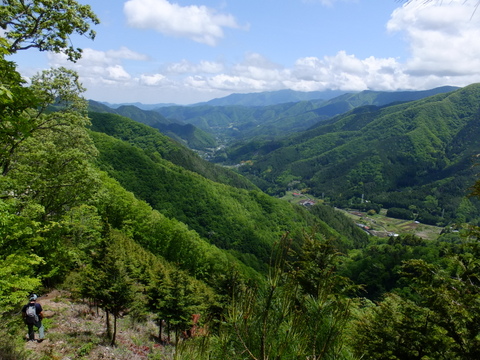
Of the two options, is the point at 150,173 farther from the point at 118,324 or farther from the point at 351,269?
the point at 118,324

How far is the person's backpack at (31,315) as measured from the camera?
13.7m

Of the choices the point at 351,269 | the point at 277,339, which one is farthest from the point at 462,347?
the point at 351,269

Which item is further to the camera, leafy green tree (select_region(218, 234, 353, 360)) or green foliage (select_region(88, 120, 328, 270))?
green foliage (select_region(88, 120, 328, 270))

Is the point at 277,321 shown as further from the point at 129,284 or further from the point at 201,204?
the point at 201,204

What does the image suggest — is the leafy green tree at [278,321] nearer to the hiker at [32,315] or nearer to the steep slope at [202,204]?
the hiker at [32,315]

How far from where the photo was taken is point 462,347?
27.4ft

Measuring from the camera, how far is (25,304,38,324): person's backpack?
13719 millimetres

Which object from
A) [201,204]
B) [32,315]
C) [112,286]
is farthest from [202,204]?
[32,315]

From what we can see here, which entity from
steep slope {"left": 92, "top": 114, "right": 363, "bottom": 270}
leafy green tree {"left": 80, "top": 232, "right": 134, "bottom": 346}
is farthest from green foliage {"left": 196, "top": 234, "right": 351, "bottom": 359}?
steep slope {"left": 92, "top": 114, "right": 363, "bottom": 270}

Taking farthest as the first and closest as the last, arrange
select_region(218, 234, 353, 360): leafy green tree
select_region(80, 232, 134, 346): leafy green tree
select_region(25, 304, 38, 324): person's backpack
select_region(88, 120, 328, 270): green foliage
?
select_region(88, 120, 328, 270): green foliage, select_region(80, 232, 134, 346): leafy green tree, select_region(25, 304, 38, 324): person's backpack, select_region(218, 234, 353, 360): leafy green tree

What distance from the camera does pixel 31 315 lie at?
542 inches

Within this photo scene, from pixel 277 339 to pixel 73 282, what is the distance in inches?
913

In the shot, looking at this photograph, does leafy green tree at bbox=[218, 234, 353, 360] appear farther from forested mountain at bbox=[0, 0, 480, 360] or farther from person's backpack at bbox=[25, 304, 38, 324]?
person's backpack at bbox=[25, 304, 38, 324]

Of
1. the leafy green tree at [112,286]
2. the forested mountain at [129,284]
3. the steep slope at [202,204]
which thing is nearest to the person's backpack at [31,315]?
the forested mountain at [129,284]
